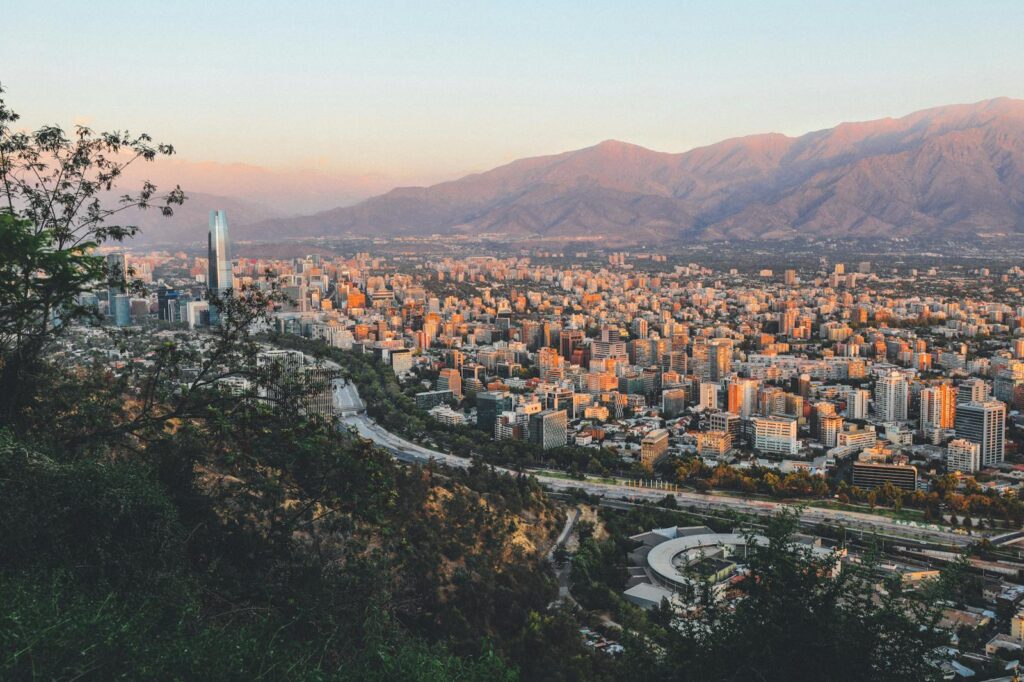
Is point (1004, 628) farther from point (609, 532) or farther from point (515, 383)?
point (515, 383)

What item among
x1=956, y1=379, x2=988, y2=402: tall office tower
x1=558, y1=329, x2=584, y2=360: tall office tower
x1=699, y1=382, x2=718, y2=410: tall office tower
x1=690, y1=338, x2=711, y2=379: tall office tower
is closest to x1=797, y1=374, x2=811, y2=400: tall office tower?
x1=699, y1=382, x2=718, y2=410: tall office tower

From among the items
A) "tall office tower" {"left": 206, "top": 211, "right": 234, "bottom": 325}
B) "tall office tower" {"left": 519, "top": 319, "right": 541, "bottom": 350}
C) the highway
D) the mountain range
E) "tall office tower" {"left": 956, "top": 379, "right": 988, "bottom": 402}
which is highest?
the mountain range

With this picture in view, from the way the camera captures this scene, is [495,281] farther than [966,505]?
Yes

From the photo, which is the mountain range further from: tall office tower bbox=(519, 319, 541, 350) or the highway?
the highway

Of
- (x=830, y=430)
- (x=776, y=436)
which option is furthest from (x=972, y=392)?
(x=776, y=436)

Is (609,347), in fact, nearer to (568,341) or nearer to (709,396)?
(568,341)

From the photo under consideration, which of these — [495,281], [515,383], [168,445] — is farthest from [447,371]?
[495,281]
